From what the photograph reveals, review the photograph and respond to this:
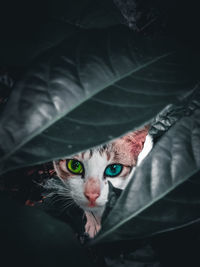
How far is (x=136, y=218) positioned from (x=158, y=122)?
333 millimetres

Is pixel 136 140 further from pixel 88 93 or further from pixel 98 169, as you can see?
pixel 88 93

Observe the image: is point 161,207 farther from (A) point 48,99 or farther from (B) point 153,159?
(A) point 48,99

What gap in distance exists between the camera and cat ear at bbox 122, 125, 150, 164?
0.69 metres

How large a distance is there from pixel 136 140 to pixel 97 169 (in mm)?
168

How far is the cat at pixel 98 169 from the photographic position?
73cm

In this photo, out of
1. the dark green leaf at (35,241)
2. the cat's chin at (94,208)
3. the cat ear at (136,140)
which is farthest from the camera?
the cat's chin at (94,208)

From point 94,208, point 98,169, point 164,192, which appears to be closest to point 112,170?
point 98,169

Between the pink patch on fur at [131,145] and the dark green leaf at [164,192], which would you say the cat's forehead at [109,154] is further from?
the dark green leaf at [164,192]

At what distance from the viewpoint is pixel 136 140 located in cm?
70

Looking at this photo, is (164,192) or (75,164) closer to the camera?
(164,192)


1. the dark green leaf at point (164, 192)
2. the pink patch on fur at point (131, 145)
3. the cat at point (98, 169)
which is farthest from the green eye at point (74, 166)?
the dark green leaf at point (164, 192)

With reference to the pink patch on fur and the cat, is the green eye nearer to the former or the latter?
the cat

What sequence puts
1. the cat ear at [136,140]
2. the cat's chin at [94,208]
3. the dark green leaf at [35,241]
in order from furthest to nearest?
1. the cat's chin at [94,208]
2. the cat ear at [136,140]
3. the dark green leaf at [35,241]

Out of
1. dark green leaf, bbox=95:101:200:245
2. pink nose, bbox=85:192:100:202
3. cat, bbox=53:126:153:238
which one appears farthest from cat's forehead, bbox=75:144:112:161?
dark green leaf, bbox=95:101:200:245
